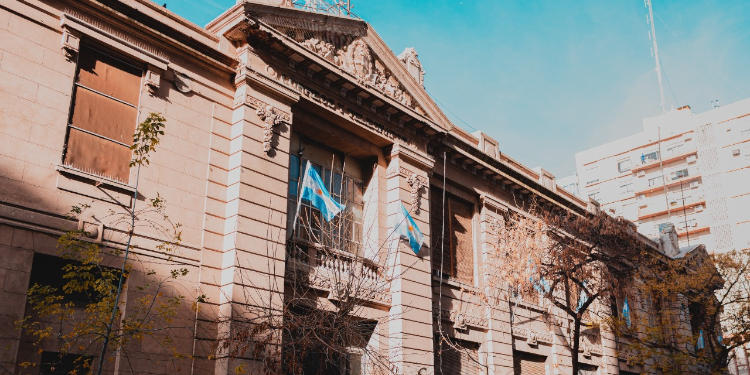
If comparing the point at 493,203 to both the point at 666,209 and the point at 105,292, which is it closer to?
the point at 105,292

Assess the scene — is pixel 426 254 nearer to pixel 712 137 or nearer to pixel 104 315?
pixel 104 315

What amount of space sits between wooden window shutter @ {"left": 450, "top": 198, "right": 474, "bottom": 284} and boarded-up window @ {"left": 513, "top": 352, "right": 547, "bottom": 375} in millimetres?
3177

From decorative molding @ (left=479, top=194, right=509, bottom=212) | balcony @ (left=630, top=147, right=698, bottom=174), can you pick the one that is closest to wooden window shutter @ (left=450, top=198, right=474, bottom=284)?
decorative molding @ (left=479, top=194, right=509, bottom=212)

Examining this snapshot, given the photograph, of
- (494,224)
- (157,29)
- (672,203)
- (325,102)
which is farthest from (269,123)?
(672,203)

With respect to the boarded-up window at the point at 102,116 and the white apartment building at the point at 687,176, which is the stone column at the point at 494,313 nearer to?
the boarded-up window at the point at 102,116

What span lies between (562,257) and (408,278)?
712cm

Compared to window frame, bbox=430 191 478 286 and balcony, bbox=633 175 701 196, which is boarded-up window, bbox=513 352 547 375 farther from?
balcony, bbox=633 175 701 196

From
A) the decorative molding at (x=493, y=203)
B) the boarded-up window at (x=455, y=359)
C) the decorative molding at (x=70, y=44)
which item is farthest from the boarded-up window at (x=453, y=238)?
the decorative molding at (x=70, y=44)

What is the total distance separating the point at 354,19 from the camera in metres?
19.9

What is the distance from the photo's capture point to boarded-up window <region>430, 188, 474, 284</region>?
72.3 feet

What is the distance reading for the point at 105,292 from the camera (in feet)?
37.7

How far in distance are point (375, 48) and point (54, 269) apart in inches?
428

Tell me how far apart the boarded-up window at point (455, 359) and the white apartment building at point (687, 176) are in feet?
129

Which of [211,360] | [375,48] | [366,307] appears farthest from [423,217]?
[211,360]
